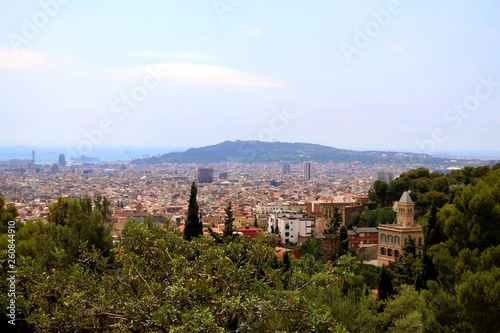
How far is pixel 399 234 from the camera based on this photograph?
971 inches

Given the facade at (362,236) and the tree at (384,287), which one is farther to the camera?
the facade at (362,236)

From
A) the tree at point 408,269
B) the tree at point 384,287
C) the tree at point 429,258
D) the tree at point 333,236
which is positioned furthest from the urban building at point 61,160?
the tree at point 384,287

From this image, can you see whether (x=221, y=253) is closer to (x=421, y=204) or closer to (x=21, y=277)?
(x=21, y=277)

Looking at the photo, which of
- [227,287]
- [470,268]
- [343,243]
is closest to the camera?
[227,287]

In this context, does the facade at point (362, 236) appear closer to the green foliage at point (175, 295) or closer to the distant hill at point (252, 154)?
the green foliage at point (175, 295)

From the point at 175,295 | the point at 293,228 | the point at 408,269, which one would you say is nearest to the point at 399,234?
the point at 408,269

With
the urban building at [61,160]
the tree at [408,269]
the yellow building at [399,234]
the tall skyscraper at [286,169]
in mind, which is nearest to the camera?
the tree at [408,269]

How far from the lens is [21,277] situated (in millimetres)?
4840

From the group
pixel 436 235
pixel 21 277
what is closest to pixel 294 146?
pixel 436 235

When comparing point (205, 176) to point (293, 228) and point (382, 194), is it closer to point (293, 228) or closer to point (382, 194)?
point (293, 228)

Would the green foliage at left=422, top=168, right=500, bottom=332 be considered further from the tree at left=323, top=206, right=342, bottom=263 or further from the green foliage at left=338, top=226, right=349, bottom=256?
the tree at left=323, top=206, right=342, bottom=263

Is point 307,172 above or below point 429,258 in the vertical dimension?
below

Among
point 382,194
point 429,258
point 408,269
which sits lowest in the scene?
point 408,269

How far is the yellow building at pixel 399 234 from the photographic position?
2466 cm
